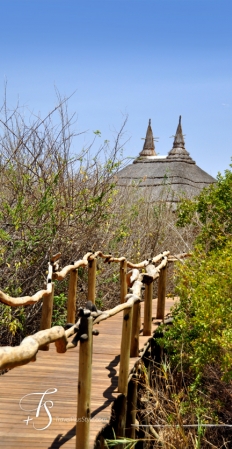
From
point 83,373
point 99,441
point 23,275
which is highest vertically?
point 23,275

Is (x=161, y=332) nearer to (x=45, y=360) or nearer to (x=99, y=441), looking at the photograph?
(x=45, y=360)

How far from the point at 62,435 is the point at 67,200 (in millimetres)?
5299

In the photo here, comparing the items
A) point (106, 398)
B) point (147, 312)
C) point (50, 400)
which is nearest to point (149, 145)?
point (147, 312)

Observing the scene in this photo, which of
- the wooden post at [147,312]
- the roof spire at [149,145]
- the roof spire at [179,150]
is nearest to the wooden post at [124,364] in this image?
the wooden post at [147,312]

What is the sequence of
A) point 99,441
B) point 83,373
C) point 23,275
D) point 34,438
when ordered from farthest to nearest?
1. point 23,275
2. point 99,441
3. point 34,438
4. point 83,373

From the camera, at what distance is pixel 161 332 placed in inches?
277

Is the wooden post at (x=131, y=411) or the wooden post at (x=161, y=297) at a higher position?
the wooden post at (x=161, y=297)

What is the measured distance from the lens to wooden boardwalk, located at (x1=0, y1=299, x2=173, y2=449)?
11.7 ft

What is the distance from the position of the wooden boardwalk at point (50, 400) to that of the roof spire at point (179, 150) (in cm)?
2068

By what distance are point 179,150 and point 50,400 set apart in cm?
2334

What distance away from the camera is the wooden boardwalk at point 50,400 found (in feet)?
11.7

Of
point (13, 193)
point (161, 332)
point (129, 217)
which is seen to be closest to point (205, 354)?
point (161, 332)

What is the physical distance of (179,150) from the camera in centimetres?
2688

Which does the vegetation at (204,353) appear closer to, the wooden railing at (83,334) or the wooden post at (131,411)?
the wooden post at (131,411)
